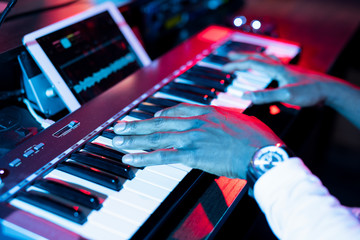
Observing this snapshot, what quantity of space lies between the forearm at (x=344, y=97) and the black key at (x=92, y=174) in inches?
37.2

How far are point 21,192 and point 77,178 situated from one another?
13cm

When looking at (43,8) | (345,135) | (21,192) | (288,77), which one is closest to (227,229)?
(21,192)

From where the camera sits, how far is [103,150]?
890mm

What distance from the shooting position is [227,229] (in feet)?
3.09

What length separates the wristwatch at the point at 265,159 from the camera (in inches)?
32.1

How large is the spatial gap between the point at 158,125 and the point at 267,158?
31 centimetres

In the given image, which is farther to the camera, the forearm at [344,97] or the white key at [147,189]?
the forearm at [344,97]

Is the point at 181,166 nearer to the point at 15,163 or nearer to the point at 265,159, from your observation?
the point at 265,159

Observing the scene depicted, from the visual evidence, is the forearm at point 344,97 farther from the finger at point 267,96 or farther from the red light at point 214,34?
the red light at point 214,34

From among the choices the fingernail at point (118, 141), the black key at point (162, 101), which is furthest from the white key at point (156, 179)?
the black key at point (162, 101)

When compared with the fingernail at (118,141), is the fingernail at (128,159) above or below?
below

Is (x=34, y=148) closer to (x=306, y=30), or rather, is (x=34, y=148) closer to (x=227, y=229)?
(x=227, y=229)

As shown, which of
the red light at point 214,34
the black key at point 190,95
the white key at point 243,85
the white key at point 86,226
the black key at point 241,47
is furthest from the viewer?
the red light at point 214,34

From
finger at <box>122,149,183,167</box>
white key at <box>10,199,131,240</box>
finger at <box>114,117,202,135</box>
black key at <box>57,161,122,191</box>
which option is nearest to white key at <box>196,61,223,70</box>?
finger at <box>114,117,202,135</box>
